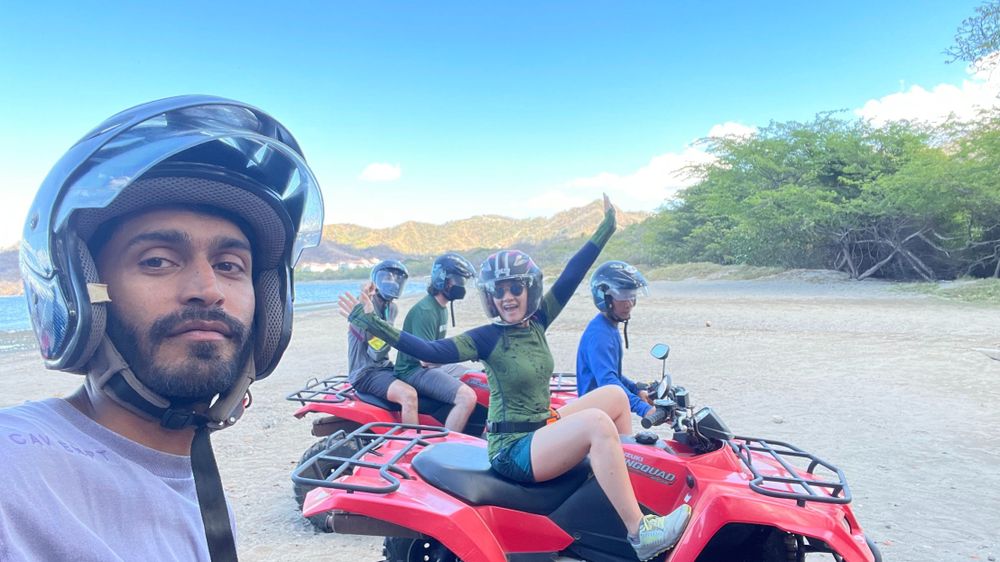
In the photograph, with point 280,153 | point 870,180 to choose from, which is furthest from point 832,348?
point 870,180

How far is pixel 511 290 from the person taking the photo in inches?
124

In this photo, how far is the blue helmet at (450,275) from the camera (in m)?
5.12

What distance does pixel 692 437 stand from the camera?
2826 millimetres

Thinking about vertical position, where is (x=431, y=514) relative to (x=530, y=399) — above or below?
below

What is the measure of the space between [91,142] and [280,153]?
41cm

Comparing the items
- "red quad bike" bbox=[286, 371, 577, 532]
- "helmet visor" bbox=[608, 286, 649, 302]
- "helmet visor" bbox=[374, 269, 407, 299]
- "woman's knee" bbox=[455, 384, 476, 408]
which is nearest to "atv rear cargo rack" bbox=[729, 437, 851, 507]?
"helmet visor" bbox=[608, 286, 649, 302]

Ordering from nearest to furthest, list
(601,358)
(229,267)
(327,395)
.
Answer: (229,267) → (601,358) → (327,395)

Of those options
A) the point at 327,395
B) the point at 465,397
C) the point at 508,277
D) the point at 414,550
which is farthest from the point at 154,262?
the point at 327,395

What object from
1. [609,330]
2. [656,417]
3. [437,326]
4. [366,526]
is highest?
[609,330]

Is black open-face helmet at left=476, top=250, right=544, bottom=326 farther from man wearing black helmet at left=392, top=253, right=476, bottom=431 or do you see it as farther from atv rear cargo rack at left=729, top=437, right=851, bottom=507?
man wearing black helmet at left=392, top=253, right=476, bottom=431

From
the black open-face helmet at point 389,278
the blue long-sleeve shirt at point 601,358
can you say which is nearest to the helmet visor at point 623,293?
the blue long-sleeve shirt at point 601,358

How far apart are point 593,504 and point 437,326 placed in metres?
2.69

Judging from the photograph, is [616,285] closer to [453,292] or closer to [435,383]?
[435,383]

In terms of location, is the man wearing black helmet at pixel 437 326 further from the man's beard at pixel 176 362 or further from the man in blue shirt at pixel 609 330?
the man's beard at pixel 176 362
